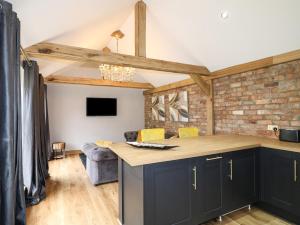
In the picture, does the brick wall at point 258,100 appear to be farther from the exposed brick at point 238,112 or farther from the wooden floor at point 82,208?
the wooden floor at point 82,208

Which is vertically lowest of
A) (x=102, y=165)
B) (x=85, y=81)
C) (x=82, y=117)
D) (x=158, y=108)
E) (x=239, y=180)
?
(x=102, y=165)

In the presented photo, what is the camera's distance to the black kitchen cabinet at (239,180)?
2.12 metres

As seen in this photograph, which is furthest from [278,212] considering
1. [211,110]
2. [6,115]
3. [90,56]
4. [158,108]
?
[158,108]

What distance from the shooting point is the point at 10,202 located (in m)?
1.21

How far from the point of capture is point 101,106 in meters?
6.07

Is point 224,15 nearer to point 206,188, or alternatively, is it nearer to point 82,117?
point 206,188

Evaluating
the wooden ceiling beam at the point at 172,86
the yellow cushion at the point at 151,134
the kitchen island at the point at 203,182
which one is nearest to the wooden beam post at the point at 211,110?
the wooden ceiling beam at the point at 172,86

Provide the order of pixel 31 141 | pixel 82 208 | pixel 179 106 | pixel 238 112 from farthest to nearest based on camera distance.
Result: pixel 179 106 < pixel 238 112 < pixel 31 141 < pixel 82 208

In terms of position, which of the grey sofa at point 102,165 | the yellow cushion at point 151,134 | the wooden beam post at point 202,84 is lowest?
the grey sofa at point 102,165

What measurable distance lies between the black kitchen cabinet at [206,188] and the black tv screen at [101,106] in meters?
4.72

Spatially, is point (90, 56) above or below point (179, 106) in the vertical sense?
above

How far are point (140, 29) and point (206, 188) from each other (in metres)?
2.72

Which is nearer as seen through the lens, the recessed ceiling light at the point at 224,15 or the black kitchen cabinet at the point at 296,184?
the black kitchen cabinet at the point at 296,184

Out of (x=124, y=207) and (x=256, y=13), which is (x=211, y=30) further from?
(x=124, y=207)
